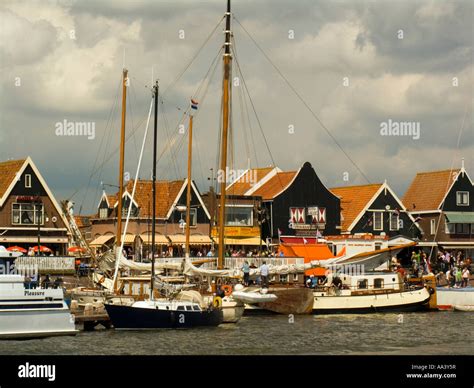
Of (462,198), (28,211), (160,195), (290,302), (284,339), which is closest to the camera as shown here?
(284,339)

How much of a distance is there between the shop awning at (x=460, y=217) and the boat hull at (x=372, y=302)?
36.6 meters

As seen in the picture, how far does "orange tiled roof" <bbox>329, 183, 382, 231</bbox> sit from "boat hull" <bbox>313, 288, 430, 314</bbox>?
33.3m

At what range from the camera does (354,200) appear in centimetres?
9962

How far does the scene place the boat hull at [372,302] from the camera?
202ft

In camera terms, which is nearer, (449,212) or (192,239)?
(192,239)

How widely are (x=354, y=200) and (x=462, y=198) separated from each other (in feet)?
34.7

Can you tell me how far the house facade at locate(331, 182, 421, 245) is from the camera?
97500mm

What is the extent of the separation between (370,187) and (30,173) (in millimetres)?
32952

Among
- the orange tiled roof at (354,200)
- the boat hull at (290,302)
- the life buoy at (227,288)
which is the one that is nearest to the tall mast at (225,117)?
the life buoy at (227,288)

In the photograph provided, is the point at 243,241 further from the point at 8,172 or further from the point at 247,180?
the point at 8,172

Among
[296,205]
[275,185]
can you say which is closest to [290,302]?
[296,205]
